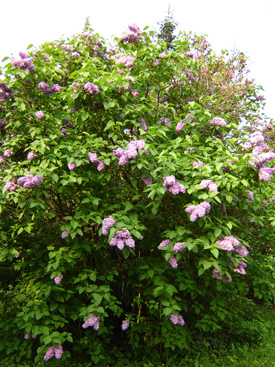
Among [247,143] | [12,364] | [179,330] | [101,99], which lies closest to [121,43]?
[101,99]

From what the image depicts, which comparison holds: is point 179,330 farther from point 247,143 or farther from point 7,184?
point 7,184

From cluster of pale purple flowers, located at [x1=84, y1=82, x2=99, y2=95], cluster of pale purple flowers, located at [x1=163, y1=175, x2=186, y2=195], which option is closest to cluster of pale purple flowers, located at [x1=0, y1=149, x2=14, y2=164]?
cluster of pale purple flowers, located at [x1=84, y1=82, x2=99, y2=95]

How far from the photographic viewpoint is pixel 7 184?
3561 millimetres

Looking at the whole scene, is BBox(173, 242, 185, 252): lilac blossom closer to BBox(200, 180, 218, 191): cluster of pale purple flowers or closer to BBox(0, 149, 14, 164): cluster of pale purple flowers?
BBox(200, 180, 218, 191): cluster of pale purple flowers

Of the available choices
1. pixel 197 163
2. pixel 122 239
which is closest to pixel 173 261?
pixel 122 239

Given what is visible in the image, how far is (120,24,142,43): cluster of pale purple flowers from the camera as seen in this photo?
4168mm

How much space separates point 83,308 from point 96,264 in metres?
0.75

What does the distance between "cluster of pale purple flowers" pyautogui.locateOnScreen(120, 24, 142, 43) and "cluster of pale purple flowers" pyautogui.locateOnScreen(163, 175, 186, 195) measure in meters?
2.03

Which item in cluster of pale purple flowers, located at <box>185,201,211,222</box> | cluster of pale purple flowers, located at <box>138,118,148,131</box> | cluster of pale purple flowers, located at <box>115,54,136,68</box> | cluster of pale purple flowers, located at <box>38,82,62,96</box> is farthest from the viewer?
cluster of pale purple flowers, located at <box>115,54,136,68</box>

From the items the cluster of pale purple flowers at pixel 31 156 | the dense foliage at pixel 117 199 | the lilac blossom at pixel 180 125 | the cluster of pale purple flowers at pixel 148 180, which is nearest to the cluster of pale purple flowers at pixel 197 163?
the dense foliage at pixel 117 199

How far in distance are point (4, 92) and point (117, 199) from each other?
180 centimetres

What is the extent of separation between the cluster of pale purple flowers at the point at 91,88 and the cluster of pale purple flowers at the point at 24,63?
707mm

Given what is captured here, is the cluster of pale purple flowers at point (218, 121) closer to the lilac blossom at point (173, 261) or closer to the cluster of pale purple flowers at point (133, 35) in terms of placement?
the cluster of pale purple flowers at point (133, 35)

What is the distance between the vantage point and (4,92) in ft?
12.5
